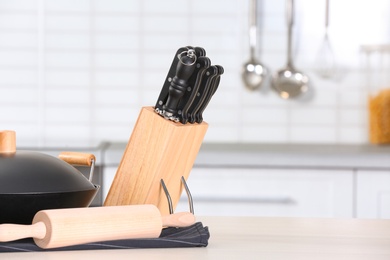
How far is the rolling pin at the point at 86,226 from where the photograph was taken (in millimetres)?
1011

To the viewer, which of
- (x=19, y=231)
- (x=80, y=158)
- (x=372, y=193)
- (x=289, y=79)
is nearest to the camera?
(x=19, y=231)

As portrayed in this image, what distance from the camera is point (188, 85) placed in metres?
1.16

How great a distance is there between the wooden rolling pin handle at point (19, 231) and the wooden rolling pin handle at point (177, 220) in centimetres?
18

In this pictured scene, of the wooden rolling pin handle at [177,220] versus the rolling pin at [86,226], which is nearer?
the rolling pin at [86,226]

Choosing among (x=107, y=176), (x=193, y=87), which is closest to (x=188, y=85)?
(x=193, y=87)

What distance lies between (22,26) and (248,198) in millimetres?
1077

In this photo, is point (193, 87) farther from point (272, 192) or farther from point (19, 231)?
point (272, 192)

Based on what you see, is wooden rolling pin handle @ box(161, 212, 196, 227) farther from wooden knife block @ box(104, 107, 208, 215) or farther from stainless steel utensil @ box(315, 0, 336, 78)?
stainless steel utensil @ box(315, 0, 336, 78)

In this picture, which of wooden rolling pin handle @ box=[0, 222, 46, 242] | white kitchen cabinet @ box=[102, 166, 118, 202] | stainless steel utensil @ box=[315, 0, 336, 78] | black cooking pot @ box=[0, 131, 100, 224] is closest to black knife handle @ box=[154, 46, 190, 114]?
black cooking pot @ box=[0, 131, 100, 224]

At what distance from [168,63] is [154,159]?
5.74 feet

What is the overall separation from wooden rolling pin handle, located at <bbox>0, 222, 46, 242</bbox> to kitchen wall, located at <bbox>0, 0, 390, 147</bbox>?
1909 millimetres

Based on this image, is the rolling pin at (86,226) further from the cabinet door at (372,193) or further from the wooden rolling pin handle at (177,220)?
the cabinet door at (372,193)

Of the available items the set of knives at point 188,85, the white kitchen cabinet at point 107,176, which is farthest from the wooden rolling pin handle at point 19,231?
the white kitchen cabinet at point 107,176

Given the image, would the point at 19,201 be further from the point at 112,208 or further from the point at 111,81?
the point at 111,81
